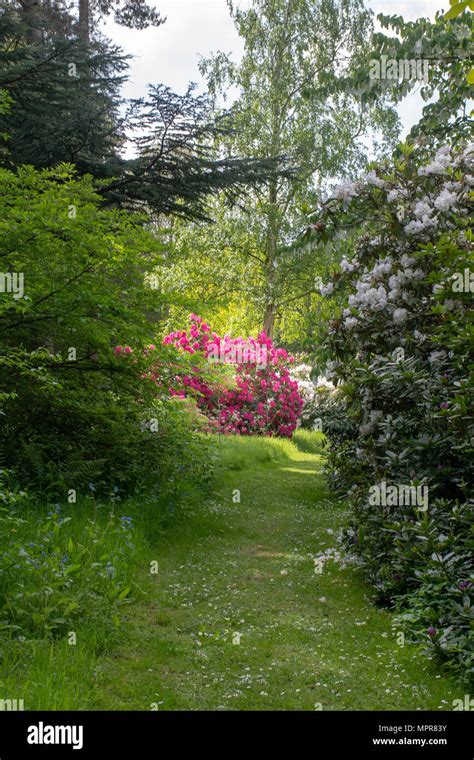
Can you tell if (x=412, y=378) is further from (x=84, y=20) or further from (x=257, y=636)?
(x=84, y=20)

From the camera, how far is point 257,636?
14.3 ft

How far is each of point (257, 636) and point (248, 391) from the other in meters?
9.50

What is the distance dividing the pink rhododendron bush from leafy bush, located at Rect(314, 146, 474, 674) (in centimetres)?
718

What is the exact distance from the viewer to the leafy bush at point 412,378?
14.1 ft

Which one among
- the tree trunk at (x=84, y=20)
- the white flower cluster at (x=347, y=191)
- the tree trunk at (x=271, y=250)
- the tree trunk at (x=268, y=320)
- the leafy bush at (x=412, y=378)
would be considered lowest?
the leafy bush at (x=412, y=378)

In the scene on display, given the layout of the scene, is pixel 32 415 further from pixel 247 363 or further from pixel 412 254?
pixel 247 363

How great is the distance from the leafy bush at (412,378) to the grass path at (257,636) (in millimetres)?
307

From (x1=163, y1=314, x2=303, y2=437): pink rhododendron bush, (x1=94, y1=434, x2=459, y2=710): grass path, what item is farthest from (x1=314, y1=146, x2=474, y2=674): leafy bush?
(x1=163, y1=314, x2=303, y2=437): pink rhododendron bush

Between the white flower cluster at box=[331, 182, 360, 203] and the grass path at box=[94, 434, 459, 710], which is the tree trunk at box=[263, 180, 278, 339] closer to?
the grass path at box=[94, 434, 459, 710]

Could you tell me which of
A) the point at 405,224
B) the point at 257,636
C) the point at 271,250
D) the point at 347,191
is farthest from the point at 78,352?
the point at 271,250

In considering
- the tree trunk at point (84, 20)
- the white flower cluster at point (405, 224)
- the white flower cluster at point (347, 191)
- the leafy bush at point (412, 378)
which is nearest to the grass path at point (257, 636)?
the leafy bush at point (412, 378)

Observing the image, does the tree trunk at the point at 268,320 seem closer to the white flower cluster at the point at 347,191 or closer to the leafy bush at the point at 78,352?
the leafy bush at the point at 78,352

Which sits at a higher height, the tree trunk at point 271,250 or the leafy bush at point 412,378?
the tree trunk at point 271,250

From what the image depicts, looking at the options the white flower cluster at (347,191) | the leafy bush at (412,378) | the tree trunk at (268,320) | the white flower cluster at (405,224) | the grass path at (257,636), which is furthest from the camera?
the tree trunk at (268,320)
